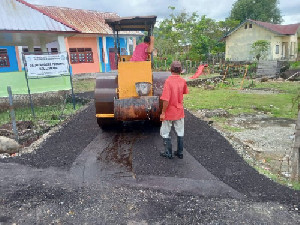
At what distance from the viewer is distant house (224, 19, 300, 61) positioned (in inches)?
1120

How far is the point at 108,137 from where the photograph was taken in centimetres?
573

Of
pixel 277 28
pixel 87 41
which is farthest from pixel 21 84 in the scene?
pixel 277 28

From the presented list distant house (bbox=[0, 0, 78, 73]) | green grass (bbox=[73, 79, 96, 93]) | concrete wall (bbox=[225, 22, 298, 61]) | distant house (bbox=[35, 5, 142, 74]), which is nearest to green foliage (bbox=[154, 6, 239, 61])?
concrete wall (bbox=[225, 22, 298, 61])

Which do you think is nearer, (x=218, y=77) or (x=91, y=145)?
(x=91, y=145)

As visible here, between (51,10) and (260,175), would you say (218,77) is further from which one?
(260,175)

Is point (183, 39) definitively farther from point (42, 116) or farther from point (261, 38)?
point (42, 116)

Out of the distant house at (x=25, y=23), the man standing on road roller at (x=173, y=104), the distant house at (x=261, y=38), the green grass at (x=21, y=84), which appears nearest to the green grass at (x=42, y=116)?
the green grass at (x=21, y=84)

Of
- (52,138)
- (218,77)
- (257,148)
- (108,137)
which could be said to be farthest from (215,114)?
(218,77)

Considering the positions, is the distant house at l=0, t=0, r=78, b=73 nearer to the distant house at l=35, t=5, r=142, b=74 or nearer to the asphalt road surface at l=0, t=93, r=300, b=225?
the asphalt road surface at l=0, t=93, r=300, b=225

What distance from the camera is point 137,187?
11.4 ft

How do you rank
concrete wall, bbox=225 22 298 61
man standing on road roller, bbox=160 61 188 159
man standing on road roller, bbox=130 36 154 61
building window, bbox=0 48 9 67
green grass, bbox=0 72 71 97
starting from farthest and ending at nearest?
concrete wall, bbox=225 22 298 61, building window, bbox=0 48 9 67, green grass, bbox=0 72 71 97, man standing on road roller, bbox=130 36 154 61, man standing on road roller, bbox=160 61 188 159

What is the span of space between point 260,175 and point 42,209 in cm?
311

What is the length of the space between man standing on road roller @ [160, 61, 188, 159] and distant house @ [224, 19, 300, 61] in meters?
27.6

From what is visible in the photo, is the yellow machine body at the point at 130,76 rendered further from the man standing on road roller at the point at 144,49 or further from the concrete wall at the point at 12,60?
the concrete wall at the point at 12,60
